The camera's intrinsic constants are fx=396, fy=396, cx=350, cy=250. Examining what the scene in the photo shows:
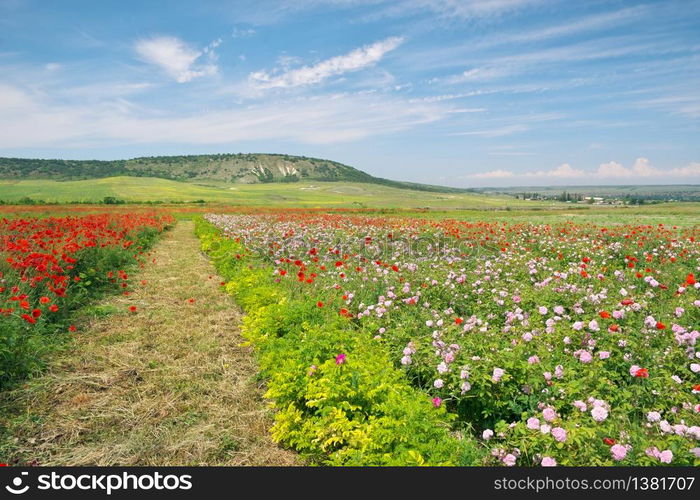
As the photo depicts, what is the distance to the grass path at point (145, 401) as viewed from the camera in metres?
3.76

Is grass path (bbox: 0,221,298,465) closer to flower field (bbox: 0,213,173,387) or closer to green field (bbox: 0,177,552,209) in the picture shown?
flower field (bbox: 0,213,173,387)

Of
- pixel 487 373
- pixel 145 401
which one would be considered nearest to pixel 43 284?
pixel 145 401

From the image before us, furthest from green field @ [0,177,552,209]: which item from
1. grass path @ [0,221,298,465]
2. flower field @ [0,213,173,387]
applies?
grass path @ [0,221,298,465]

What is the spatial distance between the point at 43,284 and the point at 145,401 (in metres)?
4.66

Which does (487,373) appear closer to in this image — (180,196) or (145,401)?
(145,401)

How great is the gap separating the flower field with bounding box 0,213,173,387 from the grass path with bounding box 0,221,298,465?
0.39 m

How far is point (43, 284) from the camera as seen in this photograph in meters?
7.57

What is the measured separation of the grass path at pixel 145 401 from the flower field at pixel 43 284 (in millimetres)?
393

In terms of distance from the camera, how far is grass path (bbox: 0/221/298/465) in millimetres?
3760

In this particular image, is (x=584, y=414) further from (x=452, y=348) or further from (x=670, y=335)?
(x=670, y=335)

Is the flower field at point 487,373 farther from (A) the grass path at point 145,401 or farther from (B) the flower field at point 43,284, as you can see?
(B) the flower field at point 43,284
